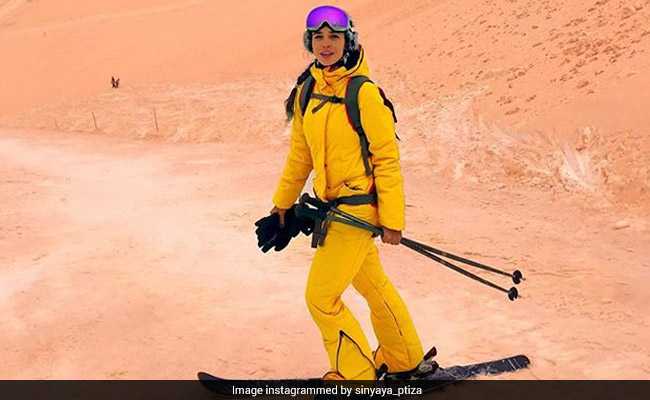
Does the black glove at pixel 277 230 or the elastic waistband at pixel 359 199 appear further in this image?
the black glove at pixel 277 230

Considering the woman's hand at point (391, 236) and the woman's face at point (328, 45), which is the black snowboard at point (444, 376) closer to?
the woman's hand at point (391, 236)

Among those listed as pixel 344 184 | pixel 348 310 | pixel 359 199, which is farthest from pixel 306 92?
pixel 348 310

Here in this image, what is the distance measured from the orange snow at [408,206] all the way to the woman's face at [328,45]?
14.6 inches

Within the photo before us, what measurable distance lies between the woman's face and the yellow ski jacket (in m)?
0.07

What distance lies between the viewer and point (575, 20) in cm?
1272

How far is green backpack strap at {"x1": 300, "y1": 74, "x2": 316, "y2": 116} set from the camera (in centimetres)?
381

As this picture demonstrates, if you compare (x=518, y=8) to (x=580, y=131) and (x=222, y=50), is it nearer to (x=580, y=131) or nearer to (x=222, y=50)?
(x=580, y=131)

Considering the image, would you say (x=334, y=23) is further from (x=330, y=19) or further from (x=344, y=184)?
(x=344, y=184)

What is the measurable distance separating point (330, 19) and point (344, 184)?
891 millimetres

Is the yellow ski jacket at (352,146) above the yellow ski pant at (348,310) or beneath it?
above

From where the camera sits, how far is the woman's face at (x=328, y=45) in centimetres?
356

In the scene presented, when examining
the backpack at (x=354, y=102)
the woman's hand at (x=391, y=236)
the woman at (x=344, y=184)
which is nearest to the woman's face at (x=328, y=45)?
the woman at (x=344, y=184)

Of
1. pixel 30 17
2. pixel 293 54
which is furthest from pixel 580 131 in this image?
pixel 30 17

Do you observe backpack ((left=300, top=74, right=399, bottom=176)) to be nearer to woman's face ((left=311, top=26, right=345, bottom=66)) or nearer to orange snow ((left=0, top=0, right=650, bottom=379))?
woman's face ((left=311, top=26, right=345, bottom=66))
